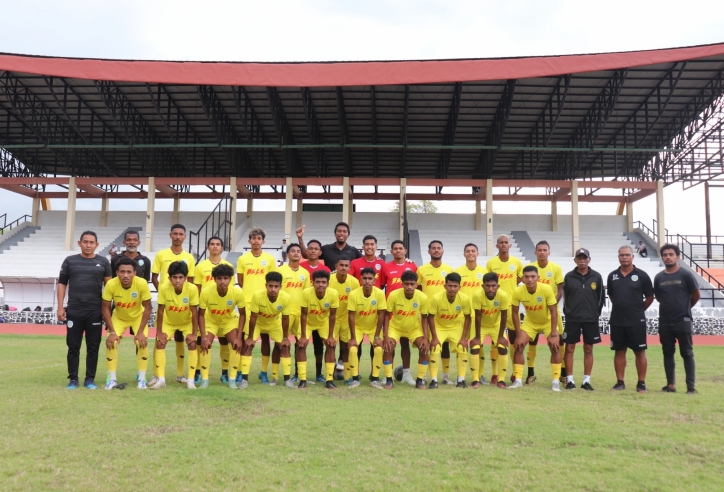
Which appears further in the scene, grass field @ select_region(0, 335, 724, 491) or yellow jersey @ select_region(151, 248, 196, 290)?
yellow jersey @ select_region(151, 248, 196, 290)

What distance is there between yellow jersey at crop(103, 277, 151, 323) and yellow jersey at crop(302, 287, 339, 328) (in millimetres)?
2079

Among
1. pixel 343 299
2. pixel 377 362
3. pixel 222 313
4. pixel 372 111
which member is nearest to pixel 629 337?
pixel 377 362

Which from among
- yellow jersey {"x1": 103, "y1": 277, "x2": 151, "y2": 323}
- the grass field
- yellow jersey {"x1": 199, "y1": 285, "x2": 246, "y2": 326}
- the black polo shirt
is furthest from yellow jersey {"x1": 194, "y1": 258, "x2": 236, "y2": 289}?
the black polo shirt

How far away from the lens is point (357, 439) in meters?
4.13

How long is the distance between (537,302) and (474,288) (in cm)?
95

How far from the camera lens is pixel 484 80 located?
66.1ft

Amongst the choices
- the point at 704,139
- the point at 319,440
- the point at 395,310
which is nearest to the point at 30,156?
the point at 395,310

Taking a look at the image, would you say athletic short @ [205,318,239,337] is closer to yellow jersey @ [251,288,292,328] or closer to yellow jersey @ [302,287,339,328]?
yellow jersey @ [251,288,292,328]

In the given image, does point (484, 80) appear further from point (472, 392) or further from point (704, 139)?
point (472, 392)

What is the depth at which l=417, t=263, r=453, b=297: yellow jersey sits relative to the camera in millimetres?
7660

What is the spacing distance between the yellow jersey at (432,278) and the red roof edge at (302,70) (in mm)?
14040

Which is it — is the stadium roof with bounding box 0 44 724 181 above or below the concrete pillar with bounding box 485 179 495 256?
above

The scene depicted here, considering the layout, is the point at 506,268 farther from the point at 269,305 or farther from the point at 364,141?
the point at 364,141

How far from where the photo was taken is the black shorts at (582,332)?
7.03 metres
